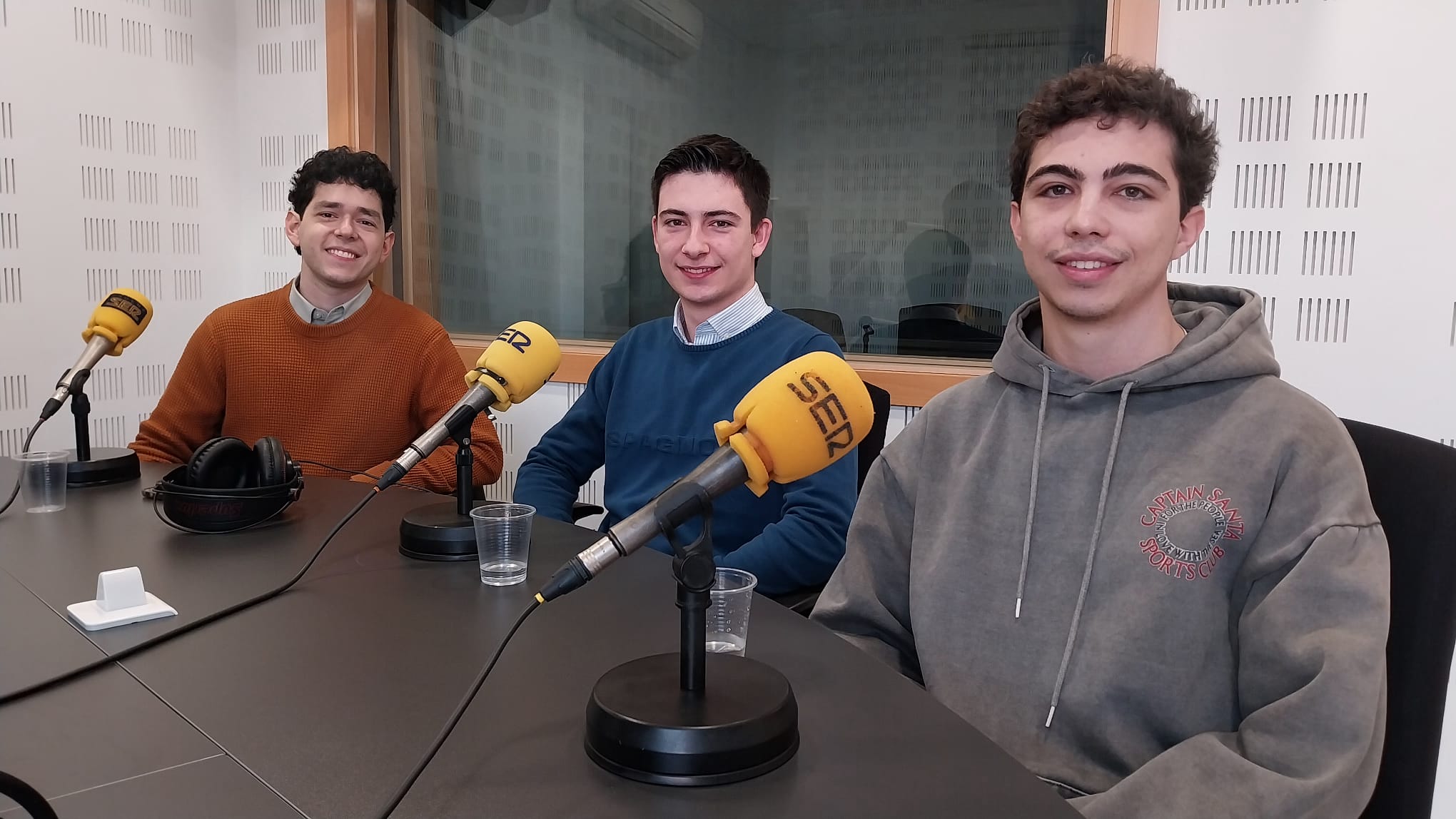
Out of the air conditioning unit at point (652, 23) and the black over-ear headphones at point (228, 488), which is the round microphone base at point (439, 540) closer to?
the black over-ear headphones at point (228, 488)

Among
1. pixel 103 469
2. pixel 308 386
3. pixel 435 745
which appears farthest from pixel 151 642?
pixel 308 386

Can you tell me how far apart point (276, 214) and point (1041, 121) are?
9.91ft

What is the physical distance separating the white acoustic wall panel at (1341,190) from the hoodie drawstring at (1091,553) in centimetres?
123

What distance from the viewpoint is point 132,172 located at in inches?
124

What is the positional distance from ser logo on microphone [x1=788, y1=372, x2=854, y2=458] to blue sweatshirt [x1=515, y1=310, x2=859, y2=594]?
802mm

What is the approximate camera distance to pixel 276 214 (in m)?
3.50

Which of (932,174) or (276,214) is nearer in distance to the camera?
(932,174)

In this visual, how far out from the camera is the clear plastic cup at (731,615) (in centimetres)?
102

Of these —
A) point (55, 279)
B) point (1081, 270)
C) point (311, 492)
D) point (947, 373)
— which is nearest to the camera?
point (1081, 270)

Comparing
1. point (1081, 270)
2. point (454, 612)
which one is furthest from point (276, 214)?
point (1081, 270)

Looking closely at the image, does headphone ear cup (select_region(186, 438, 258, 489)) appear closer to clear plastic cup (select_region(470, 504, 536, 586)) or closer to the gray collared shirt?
clear plastic cup (select_region(470, 504, 536, 586))

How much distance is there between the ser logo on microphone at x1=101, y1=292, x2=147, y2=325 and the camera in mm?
1853

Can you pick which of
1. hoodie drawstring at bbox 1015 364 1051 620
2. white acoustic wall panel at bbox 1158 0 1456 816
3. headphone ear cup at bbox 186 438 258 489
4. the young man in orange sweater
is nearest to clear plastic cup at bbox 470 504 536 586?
headphone ear cup at bbox 186 438 258 489

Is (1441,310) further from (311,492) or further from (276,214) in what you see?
(276,214)
